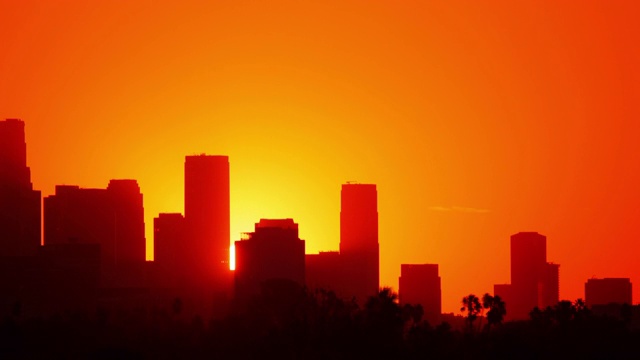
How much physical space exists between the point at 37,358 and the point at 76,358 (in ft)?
16.4

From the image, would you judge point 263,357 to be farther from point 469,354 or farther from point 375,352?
point 469,354

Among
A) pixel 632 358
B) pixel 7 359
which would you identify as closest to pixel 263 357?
pixel 7 359

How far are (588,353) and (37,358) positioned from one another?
71128mm

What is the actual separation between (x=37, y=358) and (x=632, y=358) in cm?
7663

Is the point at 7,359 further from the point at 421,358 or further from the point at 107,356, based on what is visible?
the point at 421,358

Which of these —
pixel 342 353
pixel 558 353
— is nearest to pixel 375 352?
pixel 342 353

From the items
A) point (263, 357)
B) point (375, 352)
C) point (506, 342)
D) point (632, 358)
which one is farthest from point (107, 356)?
point (632, 358)

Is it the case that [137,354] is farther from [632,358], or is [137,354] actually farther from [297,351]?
[632,358]

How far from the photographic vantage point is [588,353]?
652 feet

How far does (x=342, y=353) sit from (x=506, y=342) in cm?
2086

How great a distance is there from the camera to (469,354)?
190875 millimetres

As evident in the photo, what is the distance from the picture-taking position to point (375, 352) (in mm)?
194000

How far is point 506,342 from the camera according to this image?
19288 centimetres

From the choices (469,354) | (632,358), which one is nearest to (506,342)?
(469,354)
